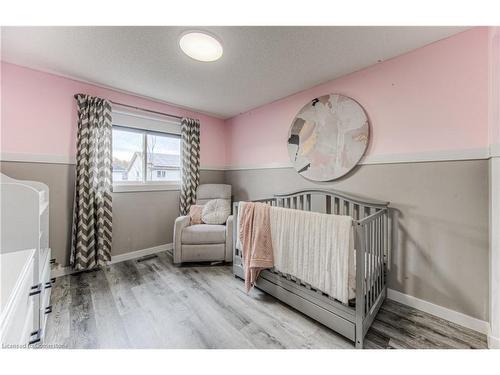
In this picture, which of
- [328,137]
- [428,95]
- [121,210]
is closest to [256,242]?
[328,137]

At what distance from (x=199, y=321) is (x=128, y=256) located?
1.63 m

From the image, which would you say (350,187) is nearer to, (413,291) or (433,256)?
(433,256)

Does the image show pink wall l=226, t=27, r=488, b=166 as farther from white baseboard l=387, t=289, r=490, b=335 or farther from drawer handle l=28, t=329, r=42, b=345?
drawer handle l=28, t=329, r=42, b=345

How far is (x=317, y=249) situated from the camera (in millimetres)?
1343

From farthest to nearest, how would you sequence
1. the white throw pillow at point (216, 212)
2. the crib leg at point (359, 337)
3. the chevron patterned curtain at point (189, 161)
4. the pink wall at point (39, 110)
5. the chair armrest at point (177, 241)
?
the chevron patterned curtain at point (189, 161)
the white throw pillow at point (216, 212)
the chair armrest at point (177, 241)
the pink wall at point (39, 110)
the crib leg at point (359, 337)

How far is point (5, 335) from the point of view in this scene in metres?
0.59

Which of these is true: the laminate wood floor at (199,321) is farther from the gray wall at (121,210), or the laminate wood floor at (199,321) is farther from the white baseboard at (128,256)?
the gray wall at (121,210)

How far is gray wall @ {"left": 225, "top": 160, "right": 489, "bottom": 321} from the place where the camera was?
1322 millimetres

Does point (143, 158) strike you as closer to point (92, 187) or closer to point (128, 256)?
point (92, 187)

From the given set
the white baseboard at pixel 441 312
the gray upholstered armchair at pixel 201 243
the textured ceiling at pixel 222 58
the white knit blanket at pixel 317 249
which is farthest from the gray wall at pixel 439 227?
the gray upholstered armchair at pixel 201 243

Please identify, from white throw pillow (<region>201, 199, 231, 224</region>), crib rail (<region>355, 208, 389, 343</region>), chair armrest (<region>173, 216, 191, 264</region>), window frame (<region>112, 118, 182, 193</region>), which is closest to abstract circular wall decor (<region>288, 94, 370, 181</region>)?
crib rail (<region>355, 208, 389, 343</region>)

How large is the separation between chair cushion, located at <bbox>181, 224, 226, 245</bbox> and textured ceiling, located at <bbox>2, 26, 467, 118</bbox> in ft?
5.56

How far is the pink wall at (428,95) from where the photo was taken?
1312 millimetres

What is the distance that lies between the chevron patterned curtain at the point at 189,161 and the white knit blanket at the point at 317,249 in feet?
5.62
